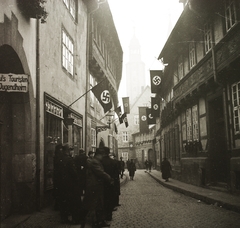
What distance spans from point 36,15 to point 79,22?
762 cm

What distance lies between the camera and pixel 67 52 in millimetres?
13664

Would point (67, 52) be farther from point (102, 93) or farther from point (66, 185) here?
point (66, 185)

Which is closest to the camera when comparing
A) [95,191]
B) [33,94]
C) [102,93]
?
[95,191]

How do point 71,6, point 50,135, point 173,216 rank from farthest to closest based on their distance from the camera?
point 71,6
point 50,135
point 173,216

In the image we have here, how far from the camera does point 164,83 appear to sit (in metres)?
28.5

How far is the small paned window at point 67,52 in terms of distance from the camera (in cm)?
1304

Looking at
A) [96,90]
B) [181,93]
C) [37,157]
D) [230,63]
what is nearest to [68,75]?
[96,90]

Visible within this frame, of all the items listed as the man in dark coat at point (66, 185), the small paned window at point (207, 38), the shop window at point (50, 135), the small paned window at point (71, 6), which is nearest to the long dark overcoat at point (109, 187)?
the man in dark coat at point (66, 185)

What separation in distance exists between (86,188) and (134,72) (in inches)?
4338

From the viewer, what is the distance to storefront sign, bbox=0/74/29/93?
708 cm

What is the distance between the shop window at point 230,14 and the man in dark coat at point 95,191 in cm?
748

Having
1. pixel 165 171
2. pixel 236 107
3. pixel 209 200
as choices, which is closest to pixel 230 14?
pixel 236 107

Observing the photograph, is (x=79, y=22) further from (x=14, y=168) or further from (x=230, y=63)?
(x=14, y=168)

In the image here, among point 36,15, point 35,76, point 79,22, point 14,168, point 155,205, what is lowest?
point 155,205
